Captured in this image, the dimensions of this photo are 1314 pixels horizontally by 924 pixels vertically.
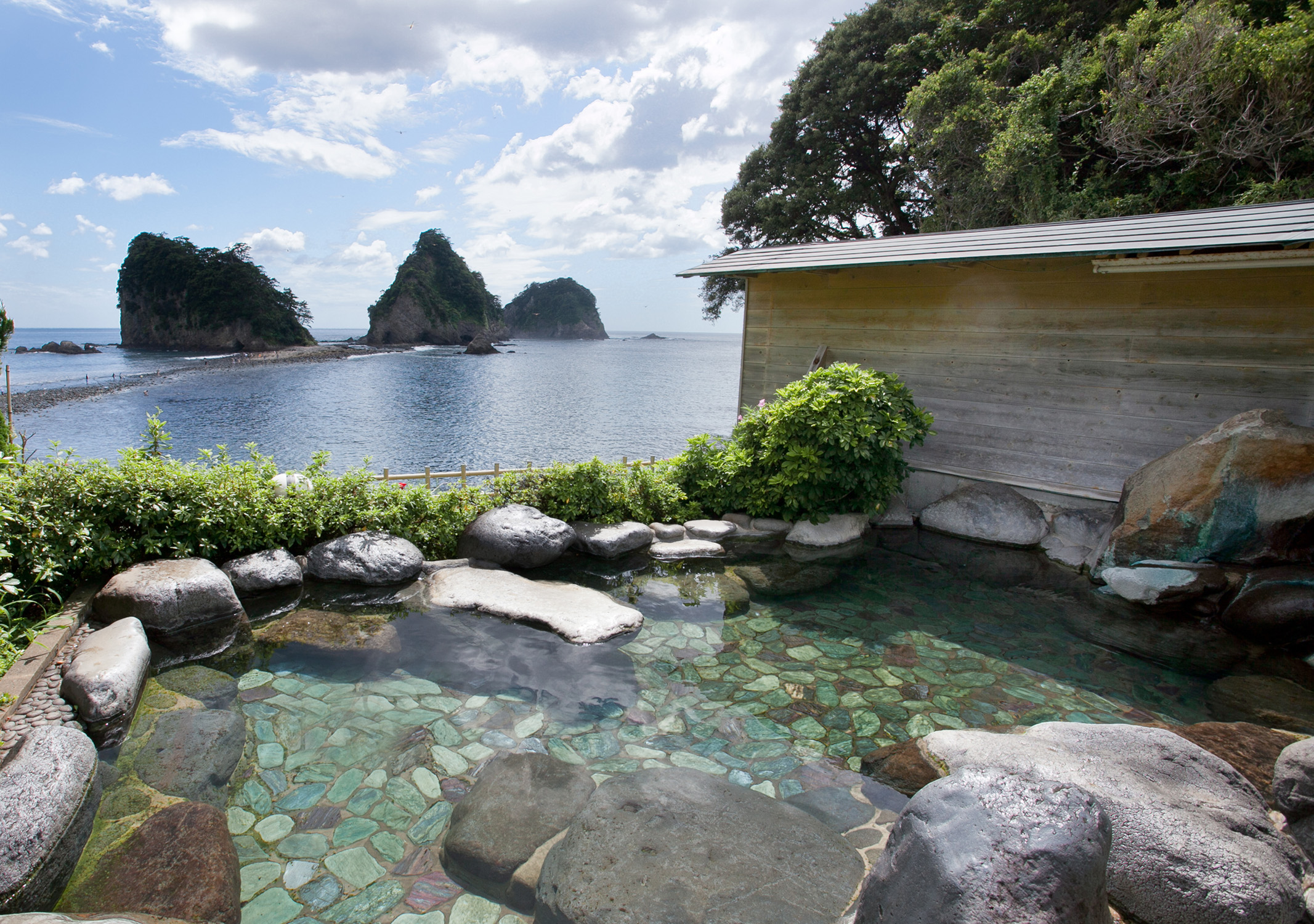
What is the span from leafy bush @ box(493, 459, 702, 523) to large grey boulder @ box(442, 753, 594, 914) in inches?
172

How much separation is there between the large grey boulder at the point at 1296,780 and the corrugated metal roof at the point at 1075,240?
564cm

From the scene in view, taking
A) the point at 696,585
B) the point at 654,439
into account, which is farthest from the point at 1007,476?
the point at 654,439

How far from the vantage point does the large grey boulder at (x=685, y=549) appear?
8617mm

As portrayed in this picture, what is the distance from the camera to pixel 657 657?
6.02m

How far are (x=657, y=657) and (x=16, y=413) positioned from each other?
50537 mm

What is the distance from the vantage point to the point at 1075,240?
8.35 m

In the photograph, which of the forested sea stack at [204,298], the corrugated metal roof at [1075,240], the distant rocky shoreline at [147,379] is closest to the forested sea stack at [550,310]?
the distant rocky shoreline at [147,379]

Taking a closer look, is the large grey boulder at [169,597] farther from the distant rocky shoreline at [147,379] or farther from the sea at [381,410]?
the distant rocky shoreline at [147,379]

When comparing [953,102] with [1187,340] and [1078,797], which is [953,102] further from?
[1078,797]

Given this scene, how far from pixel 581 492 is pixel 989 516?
6.12 metres

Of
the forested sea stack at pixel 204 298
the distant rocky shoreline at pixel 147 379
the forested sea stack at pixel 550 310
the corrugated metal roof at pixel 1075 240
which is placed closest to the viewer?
the corrugated metal roof at pixel 1075 240

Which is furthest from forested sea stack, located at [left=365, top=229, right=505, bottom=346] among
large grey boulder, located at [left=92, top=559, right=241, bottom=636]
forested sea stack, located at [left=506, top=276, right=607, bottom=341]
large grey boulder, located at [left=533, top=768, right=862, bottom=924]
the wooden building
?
large grey boulder, located at [left=533, top=768, right=862, bottom=924]

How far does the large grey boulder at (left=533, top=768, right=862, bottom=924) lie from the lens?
3.03 meters

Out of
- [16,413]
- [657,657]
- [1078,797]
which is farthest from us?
[16,413]
